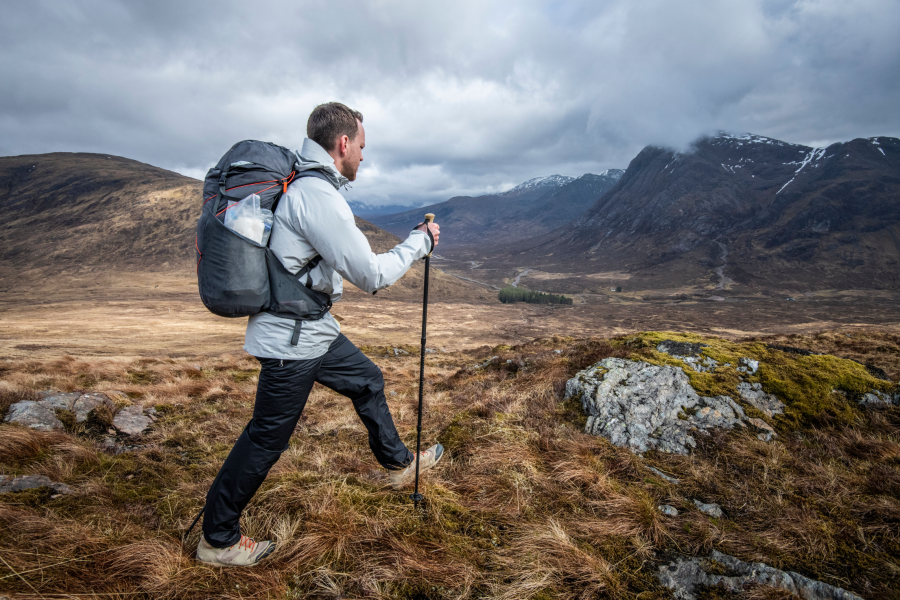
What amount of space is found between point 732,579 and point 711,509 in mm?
773

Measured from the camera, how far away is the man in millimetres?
2436

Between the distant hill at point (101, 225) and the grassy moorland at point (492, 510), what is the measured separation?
86.8 m

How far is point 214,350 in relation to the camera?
87.9 ft

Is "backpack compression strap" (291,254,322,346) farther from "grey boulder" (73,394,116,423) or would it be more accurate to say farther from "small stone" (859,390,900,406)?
"small stone" (859,390,900,406)

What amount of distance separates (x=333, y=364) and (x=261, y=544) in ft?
4.36

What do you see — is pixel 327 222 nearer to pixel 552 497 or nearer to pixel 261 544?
pixel 261 544

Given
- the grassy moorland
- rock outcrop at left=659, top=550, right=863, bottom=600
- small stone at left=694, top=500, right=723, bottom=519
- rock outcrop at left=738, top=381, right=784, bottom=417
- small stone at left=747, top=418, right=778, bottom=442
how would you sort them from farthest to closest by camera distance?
rock outcrop at left=738, top=381, right=784, bottom=417 < small stone at left=747, top=418, right=778, bottom=442 < small stone at left=694, top=500, right=723, bottom=519 < the grassy moorland < rock outcrop at left=659, top=550, right=863, bottom=600

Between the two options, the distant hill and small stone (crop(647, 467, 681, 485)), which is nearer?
small stone (crop(647, 467, 681, 485))

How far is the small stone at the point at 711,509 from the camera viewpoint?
9.61 feet

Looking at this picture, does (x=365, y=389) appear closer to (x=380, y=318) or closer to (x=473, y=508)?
(x=473, y=508)

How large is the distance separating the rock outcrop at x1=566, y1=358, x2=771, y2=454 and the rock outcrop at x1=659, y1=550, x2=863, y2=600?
5.38 ft

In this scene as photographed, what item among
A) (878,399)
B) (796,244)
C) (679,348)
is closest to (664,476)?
(679,348)

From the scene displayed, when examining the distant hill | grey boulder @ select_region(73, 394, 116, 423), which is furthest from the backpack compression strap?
the distant hill

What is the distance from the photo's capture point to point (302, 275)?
102 inches
